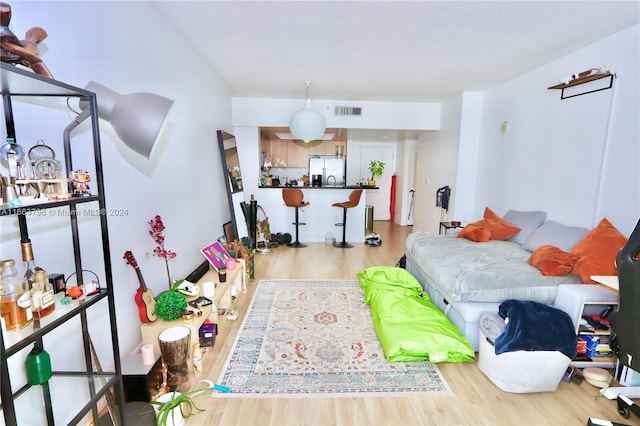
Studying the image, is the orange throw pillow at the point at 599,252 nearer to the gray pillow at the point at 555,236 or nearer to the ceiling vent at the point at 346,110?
the gray pillow at the point at 555,236

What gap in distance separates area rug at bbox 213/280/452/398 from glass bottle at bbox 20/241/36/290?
1.27m

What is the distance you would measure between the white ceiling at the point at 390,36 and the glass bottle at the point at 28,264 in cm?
198

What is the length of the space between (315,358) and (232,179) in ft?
9.38

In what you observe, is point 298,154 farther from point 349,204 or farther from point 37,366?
point 37,366

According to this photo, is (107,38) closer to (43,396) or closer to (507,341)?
(43,396)

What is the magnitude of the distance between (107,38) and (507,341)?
3030mm

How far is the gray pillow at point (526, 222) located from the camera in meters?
3.52

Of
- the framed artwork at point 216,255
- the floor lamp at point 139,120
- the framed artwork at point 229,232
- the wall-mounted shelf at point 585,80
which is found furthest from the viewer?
the framed artwork at point 229,232

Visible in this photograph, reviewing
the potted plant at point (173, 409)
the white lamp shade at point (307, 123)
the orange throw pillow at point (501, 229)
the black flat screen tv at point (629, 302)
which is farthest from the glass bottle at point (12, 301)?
the orange throw pillow at point (501, 229)

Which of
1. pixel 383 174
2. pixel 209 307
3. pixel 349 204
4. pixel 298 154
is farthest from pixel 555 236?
pixel 298 154

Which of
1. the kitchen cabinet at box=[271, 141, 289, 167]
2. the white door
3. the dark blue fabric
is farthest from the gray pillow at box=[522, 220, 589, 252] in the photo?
the kitchen cabinet at box=[271, 141, 289, 167]

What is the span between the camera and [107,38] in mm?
1846

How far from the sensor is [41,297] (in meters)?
1.09

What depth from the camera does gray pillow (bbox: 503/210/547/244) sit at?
3.52 meters
